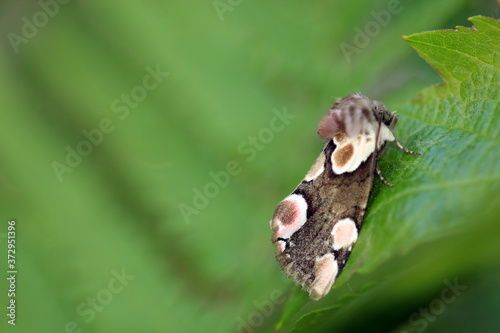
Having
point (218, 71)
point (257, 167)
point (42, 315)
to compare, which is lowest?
point (257, 167)

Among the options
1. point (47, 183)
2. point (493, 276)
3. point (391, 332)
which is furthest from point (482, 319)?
point (47, 183)

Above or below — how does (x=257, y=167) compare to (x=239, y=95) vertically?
below

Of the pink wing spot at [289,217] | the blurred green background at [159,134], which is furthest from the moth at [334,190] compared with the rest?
the blurred green background at [159,134]

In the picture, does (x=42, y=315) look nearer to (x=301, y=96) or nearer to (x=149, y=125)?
(x=149, y=125)

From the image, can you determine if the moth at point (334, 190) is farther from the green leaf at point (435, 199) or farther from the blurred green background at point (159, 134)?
the blurred green background at point (159, 134)

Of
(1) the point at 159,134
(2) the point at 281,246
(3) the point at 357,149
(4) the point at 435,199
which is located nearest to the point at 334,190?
(3) the point at 357,149

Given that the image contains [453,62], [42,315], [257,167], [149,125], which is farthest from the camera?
[149,125]

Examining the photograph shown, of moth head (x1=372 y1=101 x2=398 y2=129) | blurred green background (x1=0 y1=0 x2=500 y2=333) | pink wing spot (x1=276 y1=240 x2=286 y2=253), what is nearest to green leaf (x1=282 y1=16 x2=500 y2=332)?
moth head (x1=372 y1=101 x2=398 y2=129)

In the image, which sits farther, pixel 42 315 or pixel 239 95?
pixel 239 95
